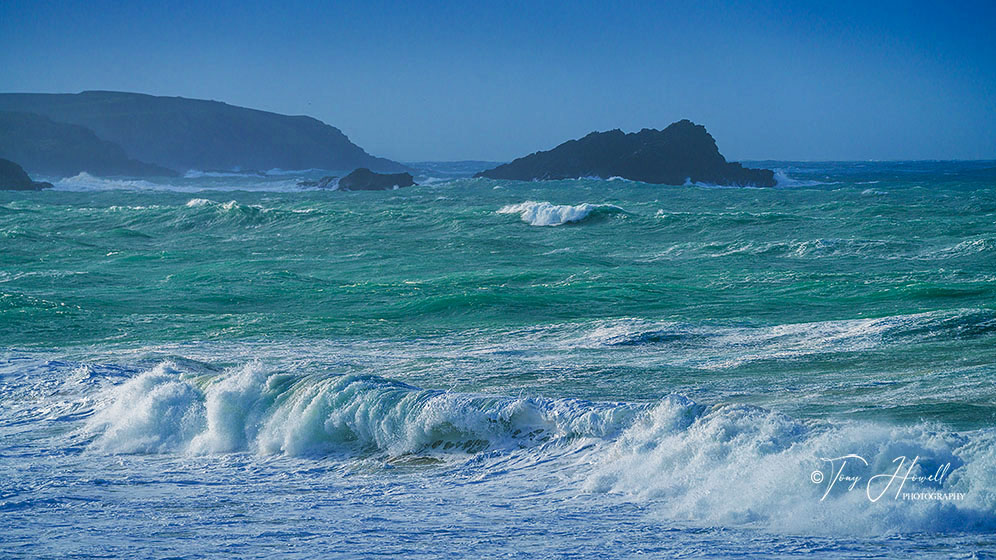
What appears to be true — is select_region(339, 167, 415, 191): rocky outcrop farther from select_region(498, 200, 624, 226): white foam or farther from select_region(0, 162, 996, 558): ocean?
select_region(0, 162, 996, 558): ocean

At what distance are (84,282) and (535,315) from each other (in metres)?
10.0

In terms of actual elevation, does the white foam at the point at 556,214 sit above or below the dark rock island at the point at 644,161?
below

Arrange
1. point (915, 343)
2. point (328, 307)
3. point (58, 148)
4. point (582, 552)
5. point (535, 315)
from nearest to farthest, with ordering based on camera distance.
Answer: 1. point (582, 552)
2. point (915, 343)
3. point (535, 315)
4. point (328, 307)
5. point (58, 148)

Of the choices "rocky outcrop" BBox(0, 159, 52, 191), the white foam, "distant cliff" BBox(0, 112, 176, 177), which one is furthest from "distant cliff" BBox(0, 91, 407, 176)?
the white foam

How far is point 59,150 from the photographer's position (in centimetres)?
11419

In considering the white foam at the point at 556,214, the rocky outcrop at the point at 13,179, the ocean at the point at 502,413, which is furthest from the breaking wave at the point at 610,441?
the rocky outcrop at the point at 13,179

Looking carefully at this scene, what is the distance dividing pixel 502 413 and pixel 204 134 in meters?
148

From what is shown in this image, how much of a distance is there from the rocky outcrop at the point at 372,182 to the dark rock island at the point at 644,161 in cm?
999

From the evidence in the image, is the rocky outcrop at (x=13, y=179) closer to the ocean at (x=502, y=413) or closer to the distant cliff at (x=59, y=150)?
the distant cliff at (x=59, y=150)

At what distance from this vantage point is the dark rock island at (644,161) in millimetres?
70875

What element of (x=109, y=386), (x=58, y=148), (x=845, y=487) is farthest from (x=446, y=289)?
(x=58, y=148)

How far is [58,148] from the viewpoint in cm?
11431

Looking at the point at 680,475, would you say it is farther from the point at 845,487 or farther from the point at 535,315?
the point at 535,315

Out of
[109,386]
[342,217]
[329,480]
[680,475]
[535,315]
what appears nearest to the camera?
[680,475]
